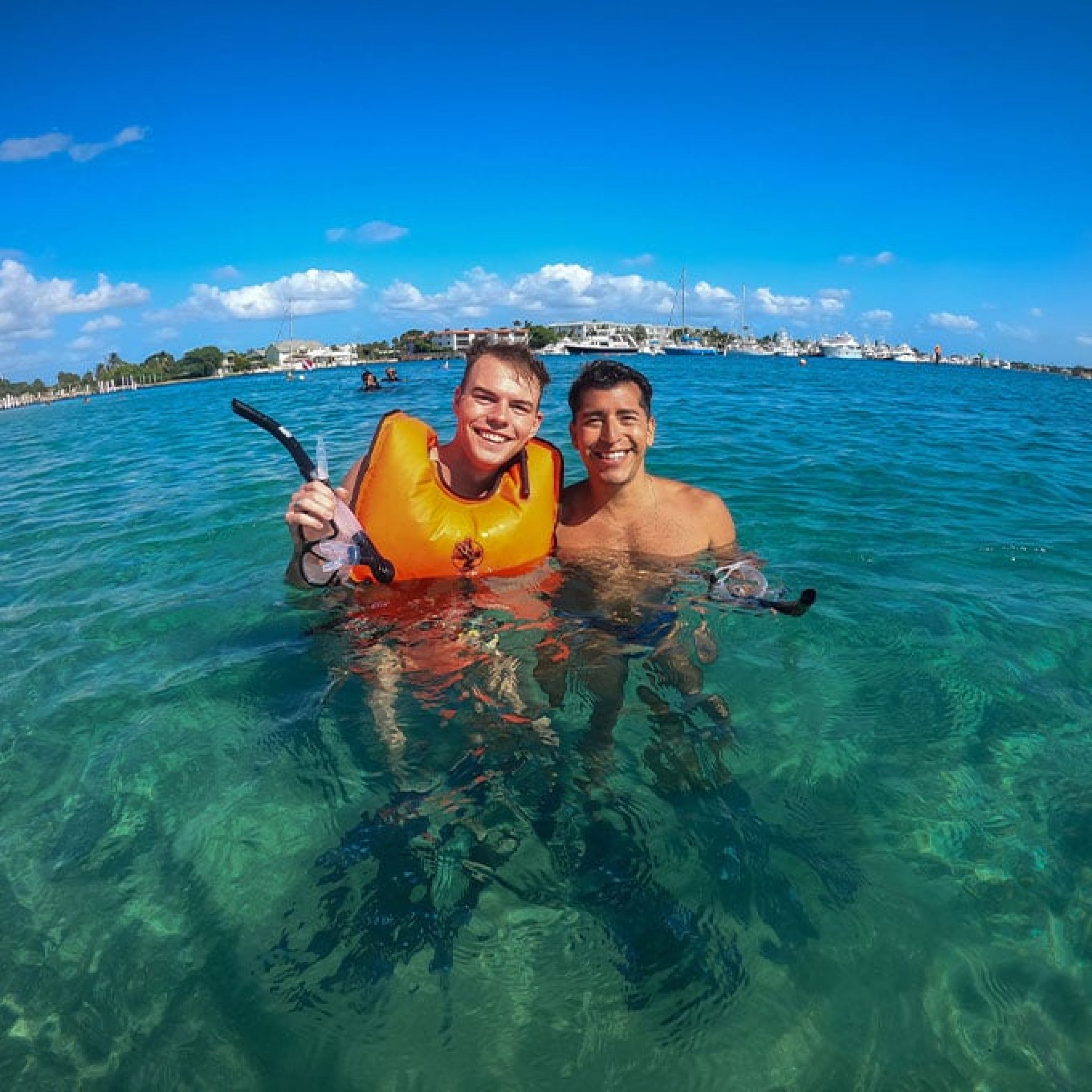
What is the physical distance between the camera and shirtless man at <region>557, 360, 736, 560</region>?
13.9ft

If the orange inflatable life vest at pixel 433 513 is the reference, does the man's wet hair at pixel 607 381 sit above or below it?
above

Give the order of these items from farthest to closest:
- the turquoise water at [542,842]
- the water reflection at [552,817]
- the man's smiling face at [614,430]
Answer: the man's smiling face at [614,430] → the water reflection at [552,817] → the turquoise water at [542,842]

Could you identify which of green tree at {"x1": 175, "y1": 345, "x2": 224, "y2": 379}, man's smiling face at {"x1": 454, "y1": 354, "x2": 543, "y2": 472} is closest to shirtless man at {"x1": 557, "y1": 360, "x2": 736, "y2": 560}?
man's smiling face at {"x1": 454, "y1": 354, "x2": 543, "y2": 472}

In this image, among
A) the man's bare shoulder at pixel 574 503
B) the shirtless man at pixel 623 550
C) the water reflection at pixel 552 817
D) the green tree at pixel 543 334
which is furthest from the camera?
the green tree at pixel 543 334

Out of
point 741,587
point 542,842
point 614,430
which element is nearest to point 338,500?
point 614,430

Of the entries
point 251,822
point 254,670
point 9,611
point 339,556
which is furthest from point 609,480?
point 9,611

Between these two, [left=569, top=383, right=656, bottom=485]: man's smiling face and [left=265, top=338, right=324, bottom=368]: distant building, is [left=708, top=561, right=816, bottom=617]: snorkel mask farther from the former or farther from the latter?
[left=265, top=338, right=324, bottom=368]: distant building

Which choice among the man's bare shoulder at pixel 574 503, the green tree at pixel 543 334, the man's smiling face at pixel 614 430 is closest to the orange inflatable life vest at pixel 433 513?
the man's bare shoulder at pixel 574 503

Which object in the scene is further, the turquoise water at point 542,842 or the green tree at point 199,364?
the green tree at point 199,364

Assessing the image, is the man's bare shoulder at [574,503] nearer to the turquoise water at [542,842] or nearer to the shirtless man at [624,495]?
the shirtless man at [624,495]

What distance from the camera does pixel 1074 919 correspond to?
2.44m

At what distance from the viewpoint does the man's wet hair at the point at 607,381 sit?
4219 mm

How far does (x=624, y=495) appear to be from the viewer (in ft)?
15.6

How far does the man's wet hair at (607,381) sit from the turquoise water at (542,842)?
1.25 m
